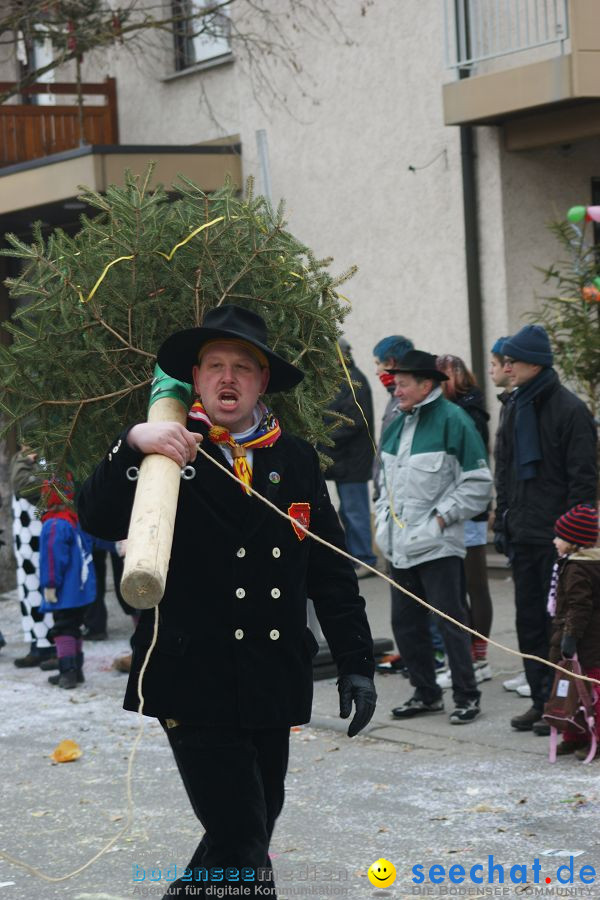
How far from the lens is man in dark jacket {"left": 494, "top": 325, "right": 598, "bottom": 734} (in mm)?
7238

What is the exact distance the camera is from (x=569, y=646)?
6723 mm

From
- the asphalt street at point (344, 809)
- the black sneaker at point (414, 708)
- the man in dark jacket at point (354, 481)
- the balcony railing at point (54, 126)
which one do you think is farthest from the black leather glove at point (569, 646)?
the balcony railing at point (54, 126)

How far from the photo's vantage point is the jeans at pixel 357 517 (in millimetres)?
12297

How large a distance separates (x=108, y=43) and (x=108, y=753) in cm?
785

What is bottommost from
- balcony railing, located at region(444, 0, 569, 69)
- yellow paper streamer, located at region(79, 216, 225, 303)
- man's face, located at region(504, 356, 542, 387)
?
man's face, located at region(504, 356, 542, 387)

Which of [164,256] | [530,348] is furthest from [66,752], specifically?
[164,256]

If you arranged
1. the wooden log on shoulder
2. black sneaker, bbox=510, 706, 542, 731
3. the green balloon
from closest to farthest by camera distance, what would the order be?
1. the wooden log on shoulder
2. black sneaker, bbox=510, 706, 542, 731
3. the green balloon

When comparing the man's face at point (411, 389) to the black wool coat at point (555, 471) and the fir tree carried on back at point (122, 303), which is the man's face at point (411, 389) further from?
the fir tree carried on back at point (122, 303)

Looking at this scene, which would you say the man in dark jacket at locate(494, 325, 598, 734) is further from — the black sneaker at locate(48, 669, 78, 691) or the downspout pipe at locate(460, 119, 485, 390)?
the downspout pipe at locate(460, 119, 485, 390)

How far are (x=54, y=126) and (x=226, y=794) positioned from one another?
13361mm

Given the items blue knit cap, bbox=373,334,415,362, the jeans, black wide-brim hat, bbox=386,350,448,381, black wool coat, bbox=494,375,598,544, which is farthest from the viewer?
the jeans

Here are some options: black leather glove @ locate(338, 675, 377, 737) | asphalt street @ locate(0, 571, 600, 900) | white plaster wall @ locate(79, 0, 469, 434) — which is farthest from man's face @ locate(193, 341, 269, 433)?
white plaster wall @ locate(79, 0, 469, 434)

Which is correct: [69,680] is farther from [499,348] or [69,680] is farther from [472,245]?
[472,245]

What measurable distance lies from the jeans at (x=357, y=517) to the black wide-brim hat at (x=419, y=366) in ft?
15.2
